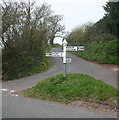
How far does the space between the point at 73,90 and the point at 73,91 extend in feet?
0.30

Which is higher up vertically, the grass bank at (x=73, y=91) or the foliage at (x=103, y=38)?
the foliage at (x=103, y=38)

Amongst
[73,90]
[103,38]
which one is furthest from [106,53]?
[73,90]

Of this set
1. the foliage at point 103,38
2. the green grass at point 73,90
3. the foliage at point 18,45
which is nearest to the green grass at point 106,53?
the foliage at point 103,38

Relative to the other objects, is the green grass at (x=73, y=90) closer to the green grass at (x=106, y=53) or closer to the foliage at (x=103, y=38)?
the foliage at (x=103, y=38)

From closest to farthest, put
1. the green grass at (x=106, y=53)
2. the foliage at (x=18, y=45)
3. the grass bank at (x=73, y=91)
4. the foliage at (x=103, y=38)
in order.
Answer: the grass bank at (x=73, y=91) < the foliage at (x=103, y=38) < the foliage at (x=18, y=45) < the green grass at (x=106, y=53)

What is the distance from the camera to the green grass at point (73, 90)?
24.1 feet

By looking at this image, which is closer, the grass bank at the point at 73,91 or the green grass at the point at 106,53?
the grass bank at the point at 73,91

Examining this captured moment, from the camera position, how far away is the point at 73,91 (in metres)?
7.95

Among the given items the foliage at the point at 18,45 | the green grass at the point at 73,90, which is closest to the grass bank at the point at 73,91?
the green grass at the point at 73,90

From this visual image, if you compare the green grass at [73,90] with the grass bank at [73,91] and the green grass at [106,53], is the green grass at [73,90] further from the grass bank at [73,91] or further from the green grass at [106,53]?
the green grass at [106,53]

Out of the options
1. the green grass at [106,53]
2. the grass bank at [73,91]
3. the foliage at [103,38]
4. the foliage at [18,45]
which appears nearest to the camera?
the grass bank at [73,91]

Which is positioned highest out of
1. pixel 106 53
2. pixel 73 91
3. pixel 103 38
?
pixel 103 38

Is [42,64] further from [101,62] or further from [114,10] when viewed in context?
[114,10]

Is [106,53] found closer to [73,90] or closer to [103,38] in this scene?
[103,38]
